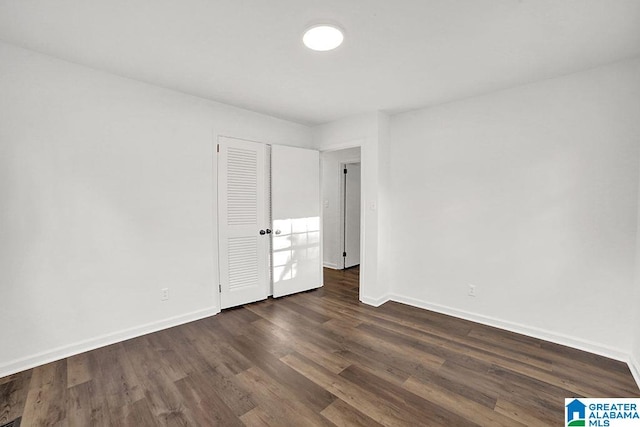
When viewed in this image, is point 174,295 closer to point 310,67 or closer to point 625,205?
point 310,67

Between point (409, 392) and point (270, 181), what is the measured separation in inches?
110

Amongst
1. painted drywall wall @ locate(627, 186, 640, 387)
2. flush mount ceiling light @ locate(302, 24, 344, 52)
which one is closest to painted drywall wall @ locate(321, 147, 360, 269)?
flush mount ceiling light @ locate(302, 24, 344, 52)

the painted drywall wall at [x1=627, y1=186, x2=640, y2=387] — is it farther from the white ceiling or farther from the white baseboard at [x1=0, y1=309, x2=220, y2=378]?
the white baseboard at [x1=0, y1=309, x2=220, y2=378]

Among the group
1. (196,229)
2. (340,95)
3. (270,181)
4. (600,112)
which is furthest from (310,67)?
(600,112)

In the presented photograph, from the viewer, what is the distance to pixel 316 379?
2029 mm

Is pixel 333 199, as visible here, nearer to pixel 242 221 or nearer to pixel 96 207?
pixel 242 221

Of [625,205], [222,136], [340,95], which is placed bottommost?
[625,205]

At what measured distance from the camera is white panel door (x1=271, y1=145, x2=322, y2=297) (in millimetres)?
3738

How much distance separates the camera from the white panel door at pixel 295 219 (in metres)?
3.74

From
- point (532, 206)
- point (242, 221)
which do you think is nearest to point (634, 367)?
point (532, 206)

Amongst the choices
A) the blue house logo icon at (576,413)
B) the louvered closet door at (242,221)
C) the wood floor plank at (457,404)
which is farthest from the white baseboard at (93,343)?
the blue house logo icon at (576,413)

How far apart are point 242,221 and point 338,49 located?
2212 mm

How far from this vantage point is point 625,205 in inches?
88.7

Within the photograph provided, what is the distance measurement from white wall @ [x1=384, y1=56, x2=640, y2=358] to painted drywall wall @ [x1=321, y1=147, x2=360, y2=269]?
1.87 meters
